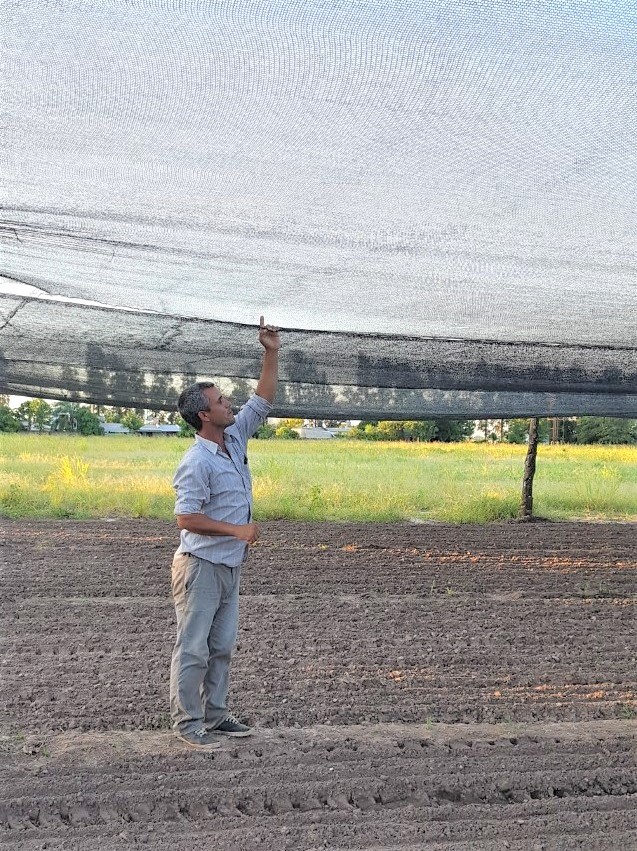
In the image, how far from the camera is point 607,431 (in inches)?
1232

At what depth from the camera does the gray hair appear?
107 inches

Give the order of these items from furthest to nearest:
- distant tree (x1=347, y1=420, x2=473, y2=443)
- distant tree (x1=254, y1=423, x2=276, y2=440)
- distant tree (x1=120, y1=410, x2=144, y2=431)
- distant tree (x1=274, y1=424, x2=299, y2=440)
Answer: distant tree (x1=120, y1=410, x2=144, y2=431)
distant tree (x1=347, y1=420, x2=473, y2=443)
distant tree (x1=274, y1=424, x2=299, y2=440)
distant tree (x1=254, y1=423, x2=276, y2=440)

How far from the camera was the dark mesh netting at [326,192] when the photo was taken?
80.7 inches

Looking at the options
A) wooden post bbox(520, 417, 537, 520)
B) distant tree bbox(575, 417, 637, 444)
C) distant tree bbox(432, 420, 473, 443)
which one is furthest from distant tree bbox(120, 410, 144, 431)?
wooden post bbox(520, 417, 537, 520)

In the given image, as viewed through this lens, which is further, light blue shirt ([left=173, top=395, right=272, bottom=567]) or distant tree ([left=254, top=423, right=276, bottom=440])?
distant tree ([left=254, top=423, right=276, bottom=440])

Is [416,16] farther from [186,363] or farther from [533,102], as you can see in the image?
[186,363]

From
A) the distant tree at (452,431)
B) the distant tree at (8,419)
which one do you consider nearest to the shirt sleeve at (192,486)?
the distant tree at (8,419)

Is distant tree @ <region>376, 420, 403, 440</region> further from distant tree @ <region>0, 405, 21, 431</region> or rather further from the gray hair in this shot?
the gray hair

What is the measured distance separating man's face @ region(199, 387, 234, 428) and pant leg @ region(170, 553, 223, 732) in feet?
1.43

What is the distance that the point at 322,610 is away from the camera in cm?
499

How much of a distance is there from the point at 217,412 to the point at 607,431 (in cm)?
3049

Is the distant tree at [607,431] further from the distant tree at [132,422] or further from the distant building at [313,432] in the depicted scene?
the distant tree at [132,422]

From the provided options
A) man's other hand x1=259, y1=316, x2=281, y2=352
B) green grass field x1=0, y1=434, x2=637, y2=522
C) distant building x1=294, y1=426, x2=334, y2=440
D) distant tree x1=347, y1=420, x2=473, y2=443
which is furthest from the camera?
distant building x1=294, y1=426, x2=334, y2=440

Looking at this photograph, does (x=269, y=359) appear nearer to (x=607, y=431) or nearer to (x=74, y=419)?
(x=74, y=419)
